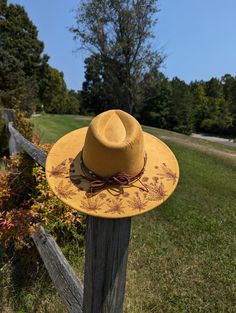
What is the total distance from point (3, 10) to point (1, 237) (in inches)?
1555

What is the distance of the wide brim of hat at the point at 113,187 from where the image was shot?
1.39 m

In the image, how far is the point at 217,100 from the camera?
5062 cm

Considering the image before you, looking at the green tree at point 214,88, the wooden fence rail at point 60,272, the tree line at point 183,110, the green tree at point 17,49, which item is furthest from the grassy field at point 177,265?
the green tree at point 214,88

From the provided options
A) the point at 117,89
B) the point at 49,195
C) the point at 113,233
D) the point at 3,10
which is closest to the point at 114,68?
the point at 117,89

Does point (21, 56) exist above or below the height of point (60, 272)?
above

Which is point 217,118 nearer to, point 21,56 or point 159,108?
point 159,108

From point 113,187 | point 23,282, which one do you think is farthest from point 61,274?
point 113,187

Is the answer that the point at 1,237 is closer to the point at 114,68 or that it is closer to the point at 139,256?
the point at 139,256

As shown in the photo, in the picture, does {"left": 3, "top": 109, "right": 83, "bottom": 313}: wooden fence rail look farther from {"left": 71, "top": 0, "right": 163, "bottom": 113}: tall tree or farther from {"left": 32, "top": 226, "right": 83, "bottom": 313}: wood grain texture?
{"left": 71, "top": 0, "right": 163, "bottom": 113}: tall tree

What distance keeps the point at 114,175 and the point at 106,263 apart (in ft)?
1.39

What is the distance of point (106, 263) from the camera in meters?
1.55

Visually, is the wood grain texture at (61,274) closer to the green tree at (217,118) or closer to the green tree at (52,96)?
the green tree at (52,96)

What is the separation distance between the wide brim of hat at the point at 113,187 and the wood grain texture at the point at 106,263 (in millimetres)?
113

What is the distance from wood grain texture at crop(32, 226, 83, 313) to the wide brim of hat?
1110 mm
